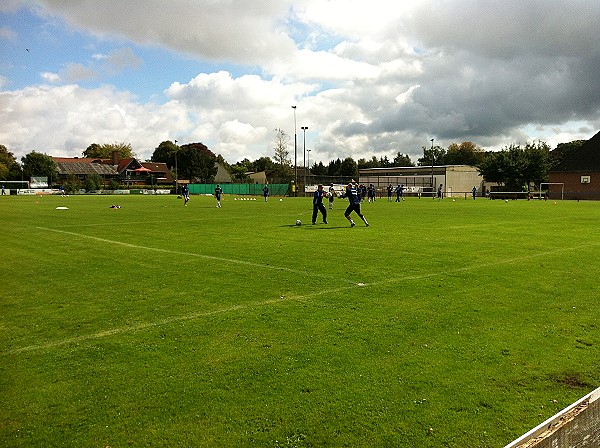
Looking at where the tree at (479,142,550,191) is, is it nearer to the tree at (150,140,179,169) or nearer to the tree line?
the tree line

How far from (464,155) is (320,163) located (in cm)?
4113

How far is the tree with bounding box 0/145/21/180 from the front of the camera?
320 feet

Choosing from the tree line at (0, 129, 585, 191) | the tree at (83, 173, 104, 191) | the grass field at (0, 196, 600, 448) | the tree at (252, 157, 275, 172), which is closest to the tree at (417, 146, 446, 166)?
the tree line at (0, 129, 585, 191)

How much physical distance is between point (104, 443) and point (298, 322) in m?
3.46

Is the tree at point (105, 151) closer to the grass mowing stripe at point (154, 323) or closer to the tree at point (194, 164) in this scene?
the tree at point (194, 164)

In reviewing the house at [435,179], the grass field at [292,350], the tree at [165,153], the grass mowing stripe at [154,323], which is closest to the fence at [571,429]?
the grass field at [292,350]

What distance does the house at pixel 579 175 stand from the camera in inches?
2618

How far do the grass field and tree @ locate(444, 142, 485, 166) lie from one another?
129m

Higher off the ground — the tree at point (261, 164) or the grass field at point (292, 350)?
the tree at point (261, 164)

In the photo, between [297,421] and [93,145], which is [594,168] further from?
[93,145]

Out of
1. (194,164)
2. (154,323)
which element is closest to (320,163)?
(194,164)

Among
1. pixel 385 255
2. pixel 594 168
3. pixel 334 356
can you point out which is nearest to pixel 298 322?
pixel 334 356

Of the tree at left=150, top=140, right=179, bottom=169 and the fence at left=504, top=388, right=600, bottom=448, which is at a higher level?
the tree at left=150, top=140, right=179, bottom=169

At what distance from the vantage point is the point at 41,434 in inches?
154
